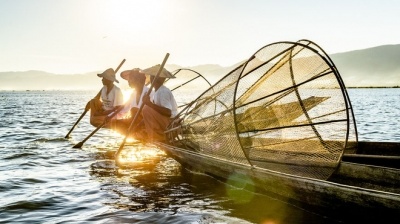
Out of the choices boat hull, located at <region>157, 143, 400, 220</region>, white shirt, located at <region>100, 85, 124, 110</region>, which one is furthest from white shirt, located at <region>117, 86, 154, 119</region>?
boat hull, located at <region>157, 143, 400, 220</region>

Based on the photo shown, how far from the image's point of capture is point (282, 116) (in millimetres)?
6305

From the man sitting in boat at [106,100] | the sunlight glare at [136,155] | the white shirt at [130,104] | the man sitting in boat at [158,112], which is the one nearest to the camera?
the man sitting in boat at [158,112]

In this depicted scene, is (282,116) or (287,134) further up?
(282,116)

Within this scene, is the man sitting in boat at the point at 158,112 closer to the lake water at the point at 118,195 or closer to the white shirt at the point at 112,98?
the lake water at the point at 118,195

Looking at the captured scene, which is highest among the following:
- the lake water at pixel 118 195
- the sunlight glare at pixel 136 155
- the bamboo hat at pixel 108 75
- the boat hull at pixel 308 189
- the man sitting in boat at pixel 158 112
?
the bamboo hat at pixel 108 75

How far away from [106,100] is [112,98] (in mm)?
228

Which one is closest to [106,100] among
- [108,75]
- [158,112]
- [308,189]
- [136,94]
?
[108,75]

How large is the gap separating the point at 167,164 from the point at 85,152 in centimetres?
294

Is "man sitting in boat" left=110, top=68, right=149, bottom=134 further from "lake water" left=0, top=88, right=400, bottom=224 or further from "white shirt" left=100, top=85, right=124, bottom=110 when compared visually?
"white shirt" left=100, top=85, right=124, bottom=110

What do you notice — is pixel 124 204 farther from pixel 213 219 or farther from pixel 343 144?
pixel 343 144

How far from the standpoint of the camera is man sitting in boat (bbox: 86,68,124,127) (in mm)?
10828

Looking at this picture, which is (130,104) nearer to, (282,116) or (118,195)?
Answer: (118,195)

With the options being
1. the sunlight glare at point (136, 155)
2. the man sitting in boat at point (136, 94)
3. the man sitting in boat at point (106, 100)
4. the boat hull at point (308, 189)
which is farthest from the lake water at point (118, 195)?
the man sitting in boat at point (106, 100)

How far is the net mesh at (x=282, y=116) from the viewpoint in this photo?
18.1 ft
